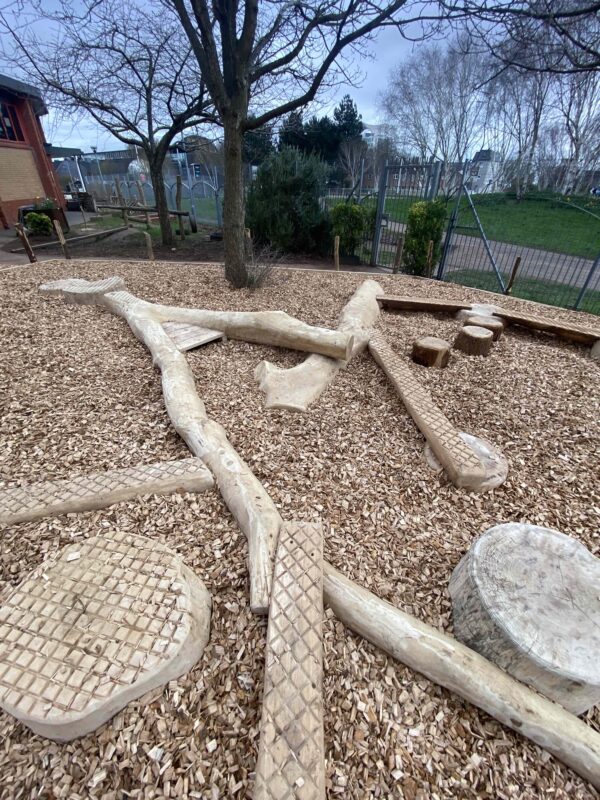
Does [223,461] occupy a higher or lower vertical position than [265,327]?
lower

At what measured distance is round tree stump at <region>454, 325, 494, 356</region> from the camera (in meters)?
3.67

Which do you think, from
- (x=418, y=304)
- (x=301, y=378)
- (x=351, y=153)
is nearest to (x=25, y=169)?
(x=351, y=153)

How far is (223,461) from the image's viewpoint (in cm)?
215

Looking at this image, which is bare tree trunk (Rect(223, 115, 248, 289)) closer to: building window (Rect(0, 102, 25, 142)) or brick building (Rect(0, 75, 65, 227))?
brick building (Rect(0, 75, 65, 227))

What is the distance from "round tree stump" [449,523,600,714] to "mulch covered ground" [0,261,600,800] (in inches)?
8.1

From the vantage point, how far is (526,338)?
441cm

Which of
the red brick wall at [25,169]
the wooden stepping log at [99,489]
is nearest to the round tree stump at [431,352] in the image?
the wooden stepping log at [99,489]

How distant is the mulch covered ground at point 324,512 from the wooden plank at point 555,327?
14 cm

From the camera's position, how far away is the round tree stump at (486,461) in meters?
2.24

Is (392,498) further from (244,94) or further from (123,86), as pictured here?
(123,86)

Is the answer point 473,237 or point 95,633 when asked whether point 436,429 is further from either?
point 473,237

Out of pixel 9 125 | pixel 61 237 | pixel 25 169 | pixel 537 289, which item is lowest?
pixel 537 289

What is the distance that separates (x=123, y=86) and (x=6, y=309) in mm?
7696

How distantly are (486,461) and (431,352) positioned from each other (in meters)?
1.47
